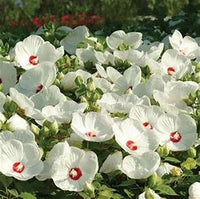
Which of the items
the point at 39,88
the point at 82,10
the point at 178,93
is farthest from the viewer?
the point at 82,10

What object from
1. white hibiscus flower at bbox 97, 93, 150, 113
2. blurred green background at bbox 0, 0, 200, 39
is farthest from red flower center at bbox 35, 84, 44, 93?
blurred green background at bbox 0, 0, 200, 39

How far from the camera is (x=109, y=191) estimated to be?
2.43 meters

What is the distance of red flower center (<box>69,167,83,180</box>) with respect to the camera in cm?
246

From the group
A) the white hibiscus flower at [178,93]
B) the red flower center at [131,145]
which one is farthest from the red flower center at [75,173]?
the white hibiscus flower at [178,93]

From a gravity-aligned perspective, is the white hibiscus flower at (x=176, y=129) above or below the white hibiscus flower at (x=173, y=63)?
above

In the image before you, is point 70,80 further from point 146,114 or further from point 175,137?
point 175,137

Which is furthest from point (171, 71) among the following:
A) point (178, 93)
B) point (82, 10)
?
point (82, 10)

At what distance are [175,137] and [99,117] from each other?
29 centimetres

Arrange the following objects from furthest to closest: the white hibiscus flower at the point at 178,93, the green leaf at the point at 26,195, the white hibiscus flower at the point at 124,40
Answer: the white hibiscus flower at the point at 124,40 → the white hibiscus flower at the point at 178,93 → the green leaf at the point at 26,195

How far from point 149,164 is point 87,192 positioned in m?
0.25

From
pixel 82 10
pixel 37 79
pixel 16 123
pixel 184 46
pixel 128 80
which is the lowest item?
pixel 82 10

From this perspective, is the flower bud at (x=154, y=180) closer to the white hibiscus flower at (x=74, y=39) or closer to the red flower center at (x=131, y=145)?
the red flower center at (x=131, y=145)

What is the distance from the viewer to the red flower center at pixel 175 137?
8.80 ft

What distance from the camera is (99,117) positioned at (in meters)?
2.66
